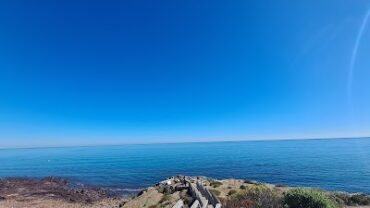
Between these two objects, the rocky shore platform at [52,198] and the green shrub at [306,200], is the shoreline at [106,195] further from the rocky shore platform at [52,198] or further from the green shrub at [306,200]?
the green shrub at [306,200]

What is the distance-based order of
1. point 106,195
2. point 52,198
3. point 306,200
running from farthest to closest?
point 106,195 < point 52,198 < point 306,200

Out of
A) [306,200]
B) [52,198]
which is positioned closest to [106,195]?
[52,198]

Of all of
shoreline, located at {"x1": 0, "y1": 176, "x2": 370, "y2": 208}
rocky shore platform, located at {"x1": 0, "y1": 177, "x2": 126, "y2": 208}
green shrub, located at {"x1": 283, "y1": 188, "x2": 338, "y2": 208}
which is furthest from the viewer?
rocky shore platform, located at {"x1": 0, "y1": 177, "x2": 126, "y2": 208}

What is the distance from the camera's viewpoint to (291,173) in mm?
70938

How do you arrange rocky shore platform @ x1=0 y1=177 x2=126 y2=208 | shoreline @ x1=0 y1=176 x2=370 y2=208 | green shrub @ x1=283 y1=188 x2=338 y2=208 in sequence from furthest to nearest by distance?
rocky shore platform @ x1=0 y1=177 x2=126 y2=208
shoreline @ x1=0 y1=176 x2=370 y2=208
green shrub @ x1=283 y1=188 x2=338 y2=208

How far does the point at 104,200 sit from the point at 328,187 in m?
39.9

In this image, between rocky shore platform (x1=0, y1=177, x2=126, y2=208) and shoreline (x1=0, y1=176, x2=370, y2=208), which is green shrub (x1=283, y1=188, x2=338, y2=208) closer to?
shoreline (x1=0, y1=176, x2=370, y2=208)

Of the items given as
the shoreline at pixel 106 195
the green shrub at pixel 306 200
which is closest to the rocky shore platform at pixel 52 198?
the shoreline at pixel 106 195

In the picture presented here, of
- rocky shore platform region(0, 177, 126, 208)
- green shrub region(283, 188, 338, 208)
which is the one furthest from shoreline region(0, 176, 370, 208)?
green shrub region(283, 188, 338, 208)

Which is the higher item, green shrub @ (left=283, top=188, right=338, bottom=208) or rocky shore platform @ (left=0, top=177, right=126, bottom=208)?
green shrub @ (left=283, top=188, right=338, bottom=208)

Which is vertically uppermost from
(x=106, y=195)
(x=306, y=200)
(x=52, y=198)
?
(x=306, y=200)

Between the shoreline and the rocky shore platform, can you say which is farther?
the rocky shore platform

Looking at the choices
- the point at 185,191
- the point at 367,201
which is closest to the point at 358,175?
the point at 367,201

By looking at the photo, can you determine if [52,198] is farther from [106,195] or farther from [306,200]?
[306,200]
